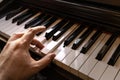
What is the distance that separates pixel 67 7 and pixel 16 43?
46 centimetres

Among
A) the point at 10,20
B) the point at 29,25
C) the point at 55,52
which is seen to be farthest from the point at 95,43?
the point at 10,20

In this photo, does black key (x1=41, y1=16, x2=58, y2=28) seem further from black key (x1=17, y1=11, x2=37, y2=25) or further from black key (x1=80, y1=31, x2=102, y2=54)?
black key (x1=80, y1=31, x2=102, y2=54)

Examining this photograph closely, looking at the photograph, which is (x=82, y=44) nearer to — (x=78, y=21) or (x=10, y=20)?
(x=78, y=21)

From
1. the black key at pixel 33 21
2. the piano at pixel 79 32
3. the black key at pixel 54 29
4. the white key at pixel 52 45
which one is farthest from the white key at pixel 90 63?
the black key at pixel 33 21

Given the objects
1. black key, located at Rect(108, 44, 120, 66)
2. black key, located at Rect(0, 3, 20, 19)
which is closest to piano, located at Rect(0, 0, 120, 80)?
black key, located at Rect(108, 44, 120, 66)

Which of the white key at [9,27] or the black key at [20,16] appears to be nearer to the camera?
the white key at [9,27]

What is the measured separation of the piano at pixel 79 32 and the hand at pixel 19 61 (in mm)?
94

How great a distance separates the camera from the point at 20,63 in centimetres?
89

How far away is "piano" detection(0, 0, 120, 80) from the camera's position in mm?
860

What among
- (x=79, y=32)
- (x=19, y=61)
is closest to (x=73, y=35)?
(x=79, y=32)

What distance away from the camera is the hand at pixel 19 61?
87 cm

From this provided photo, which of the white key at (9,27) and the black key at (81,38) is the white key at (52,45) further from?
the white key at (9,27)

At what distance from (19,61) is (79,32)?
0.44 meters

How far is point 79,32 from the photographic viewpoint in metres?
1.10
